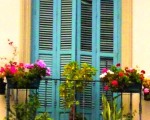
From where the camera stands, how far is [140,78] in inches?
396

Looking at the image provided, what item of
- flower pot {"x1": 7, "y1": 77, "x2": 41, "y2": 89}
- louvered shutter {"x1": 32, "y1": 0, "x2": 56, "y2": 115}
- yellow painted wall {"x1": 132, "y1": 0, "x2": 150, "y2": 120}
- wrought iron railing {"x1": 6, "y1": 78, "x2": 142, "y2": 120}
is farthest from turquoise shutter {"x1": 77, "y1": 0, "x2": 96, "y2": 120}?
flower pot {"x1": 7, "y1": 77, "x2": 41, "y2": 89}

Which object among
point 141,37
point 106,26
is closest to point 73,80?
point 106,26

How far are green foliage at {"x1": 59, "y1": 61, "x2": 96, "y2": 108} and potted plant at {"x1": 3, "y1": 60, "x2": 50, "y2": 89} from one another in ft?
1.58

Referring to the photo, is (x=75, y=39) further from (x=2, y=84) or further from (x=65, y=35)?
(x=2, y=84)

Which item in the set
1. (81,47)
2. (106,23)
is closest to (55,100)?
(81,47)

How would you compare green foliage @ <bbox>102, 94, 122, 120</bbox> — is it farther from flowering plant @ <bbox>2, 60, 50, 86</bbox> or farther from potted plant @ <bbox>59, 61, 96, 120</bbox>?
flowering plant @ <bbox>2, 60, 50, 86</bbox>

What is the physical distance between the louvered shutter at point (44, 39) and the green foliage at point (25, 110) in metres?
0.63

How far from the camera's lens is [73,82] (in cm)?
1024

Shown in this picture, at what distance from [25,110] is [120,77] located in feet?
5.71

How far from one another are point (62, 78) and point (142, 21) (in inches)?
74.4

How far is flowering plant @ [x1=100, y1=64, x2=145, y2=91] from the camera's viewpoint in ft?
32.8

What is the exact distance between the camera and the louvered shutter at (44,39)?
35.1 feet

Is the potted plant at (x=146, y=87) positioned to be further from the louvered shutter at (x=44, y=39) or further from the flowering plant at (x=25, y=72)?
the flowering plant at (x=25, y=72)

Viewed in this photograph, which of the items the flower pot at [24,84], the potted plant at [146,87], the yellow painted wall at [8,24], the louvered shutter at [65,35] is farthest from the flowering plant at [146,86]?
the yellow painted wall at [8,24]
